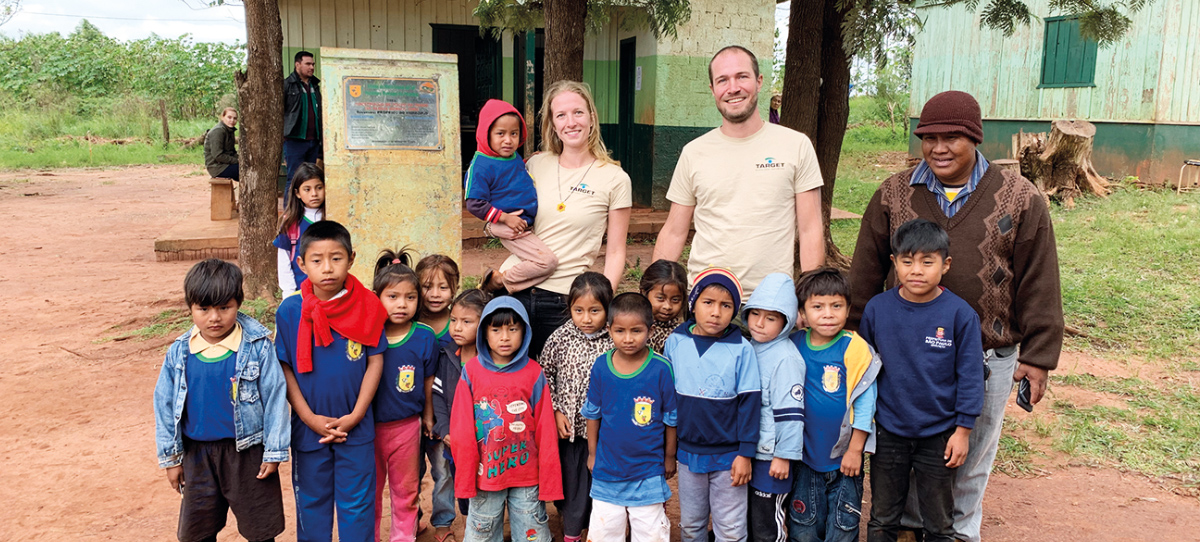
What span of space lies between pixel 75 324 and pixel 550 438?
5242mm

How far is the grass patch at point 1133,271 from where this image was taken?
6102mm

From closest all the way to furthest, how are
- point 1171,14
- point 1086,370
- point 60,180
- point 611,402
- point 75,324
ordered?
point 611,402
point 1086,370
point 75,324
point 1171,14
point 60,180

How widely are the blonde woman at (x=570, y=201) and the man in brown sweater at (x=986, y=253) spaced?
1.04 meters

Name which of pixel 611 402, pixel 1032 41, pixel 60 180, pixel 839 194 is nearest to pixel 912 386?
pixel 611 402

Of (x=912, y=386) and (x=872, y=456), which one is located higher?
(x=912, y=386)

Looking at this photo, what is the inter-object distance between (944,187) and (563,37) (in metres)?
3.88

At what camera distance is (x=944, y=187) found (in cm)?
293

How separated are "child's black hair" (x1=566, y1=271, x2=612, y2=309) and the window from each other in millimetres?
13602

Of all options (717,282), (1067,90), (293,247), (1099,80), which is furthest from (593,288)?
(1067,90)

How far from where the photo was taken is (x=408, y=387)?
313 cm

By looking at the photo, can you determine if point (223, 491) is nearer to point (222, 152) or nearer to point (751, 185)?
point (751, 185)

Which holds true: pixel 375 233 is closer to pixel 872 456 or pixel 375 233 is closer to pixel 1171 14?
pixel 872 456

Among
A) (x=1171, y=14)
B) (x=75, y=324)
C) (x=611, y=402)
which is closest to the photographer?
(x=611, y=402)

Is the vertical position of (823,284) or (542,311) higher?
(823,284)
